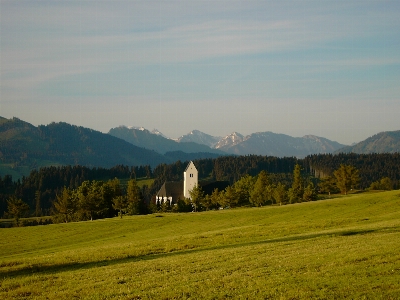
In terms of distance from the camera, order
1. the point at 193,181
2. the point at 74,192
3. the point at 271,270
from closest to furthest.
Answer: the point at 271,270
the point at 74,192
the point at 193,181

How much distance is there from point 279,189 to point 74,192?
51.6 metres

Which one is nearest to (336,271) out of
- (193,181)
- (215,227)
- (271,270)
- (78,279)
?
(271,270)

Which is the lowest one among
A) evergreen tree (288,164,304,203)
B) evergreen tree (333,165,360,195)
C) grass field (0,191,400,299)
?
grass field (0,191,400,299)

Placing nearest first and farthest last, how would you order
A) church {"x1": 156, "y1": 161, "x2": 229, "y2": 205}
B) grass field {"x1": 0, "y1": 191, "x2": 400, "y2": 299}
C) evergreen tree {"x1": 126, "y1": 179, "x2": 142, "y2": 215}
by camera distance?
grass field {"x1": 0, "y1": 191, "x2": 400, "y2": 299}, evergreen tree {"x1": 126, "y1": 179, "x2": 142, "y2": 215}, church {"x1": 156, "y1": 161, "x2": 229, "y2": 205}

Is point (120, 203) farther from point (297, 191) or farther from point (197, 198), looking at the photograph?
point (297, 191)

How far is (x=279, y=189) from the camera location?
375 ft

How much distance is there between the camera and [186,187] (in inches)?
6004

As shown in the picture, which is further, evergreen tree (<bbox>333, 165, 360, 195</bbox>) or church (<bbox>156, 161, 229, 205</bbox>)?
church (<bbox>156, 161, 229, 205</bbox>)

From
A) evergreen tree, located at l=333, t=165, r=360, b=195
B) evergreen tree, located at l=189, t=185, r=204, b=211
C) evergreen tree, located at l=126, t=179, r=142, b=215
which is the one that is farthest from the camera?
evergreen tree, located at l=333, t=165, r=360, b=195

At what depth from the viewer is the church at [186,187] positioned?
15012 centimetres

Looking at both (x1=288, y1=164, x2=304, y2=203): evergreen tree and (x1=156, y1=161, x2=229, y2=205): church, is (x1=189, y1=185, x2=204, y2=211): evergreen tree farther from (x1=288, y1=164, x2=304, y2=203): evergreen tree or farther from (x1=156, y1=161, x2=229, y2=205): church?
(x1=156, y1=161, x2=229, y2=205): church

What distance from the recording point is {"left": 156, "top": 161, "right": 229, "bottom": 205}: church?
150 meters

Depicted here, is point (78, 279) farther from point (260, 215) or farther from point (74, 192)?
point (74, 192)

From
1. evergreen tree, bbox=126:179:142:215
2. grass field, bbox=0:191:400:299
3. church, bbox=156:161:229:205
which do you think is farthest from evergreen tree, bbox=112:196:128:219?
grass field, bbox=0:191:400:299
